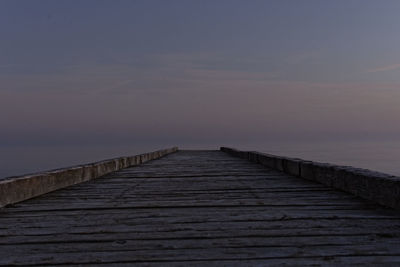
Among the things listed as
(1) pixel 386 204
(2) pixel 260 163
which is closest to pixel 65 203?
(1) pixel 386 204

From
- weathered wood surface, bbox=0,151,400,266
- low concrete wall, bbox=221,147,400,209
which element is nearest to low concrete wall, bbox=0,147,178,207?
weathered wood surface, bbox=0,151,400,266

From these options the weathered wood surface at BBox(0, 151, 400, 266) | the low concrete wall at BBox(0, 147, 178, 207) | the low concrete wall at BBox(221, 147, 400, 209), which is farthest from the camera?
the low concrete wall at BBox(0, 147, 178, 207)

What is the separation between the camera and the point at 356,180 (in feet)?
14.3

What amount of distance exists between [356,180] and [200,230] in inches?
86.6

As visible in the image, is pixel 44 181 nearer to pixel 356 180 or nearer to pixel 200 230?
pixel 200 230

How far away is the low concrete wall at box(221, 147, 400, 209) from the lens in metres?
3.61

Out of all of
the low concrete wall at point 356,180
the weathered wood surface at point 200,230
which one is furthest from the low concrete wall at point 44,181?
the low concrete wall at point 356,180

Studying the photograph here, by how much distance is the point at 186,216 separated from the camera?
11.3ft

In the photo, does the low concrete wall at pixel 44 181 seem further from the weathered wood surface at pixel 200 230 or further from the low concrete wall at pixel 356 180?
the low concrete wall at pixel 356 180

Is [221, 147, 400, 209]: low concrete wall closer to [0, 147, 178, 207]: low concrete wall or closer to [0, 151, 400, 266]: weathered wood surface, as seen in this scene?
[0, 151, 400, 266]: weathered wood surface

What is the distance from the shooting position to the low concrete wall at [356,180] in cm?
361

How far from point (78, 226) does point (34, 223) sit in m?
0.39

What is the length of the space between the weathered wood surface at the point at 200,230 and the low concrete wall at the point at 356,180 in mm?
110

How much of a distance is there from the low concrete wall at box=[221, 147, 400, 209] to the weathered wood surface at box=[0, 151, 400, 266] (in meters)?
0.11
